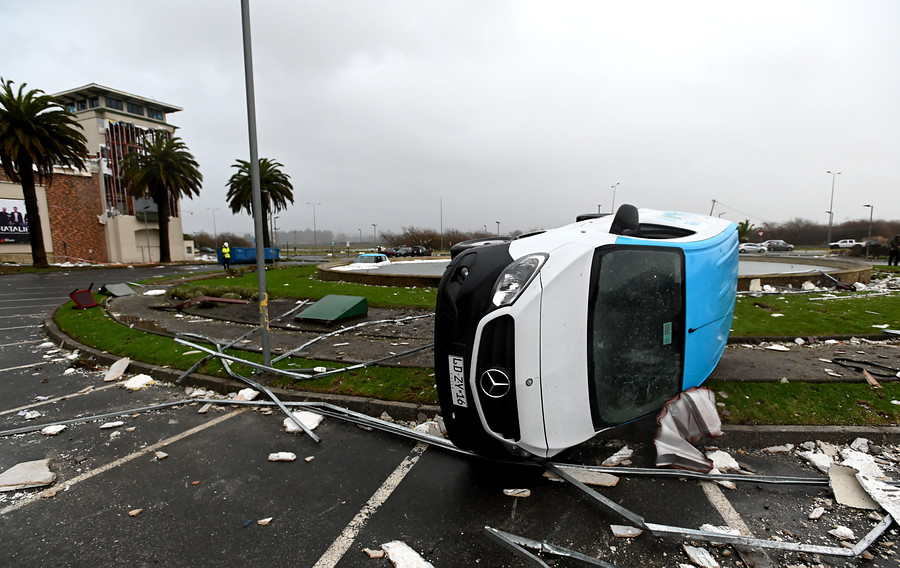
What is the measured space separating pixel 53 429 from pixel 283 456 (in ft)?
8.32

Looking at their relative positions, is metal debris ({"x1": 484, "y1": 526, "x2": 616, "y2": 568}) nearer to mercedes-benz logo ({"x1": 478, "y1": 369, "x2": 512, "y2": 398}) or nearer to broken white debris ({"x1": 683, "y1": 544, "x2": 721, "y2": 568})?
broken white debris ({"x1": 683, "y1": 544, "x2": 721, "y2": 568})

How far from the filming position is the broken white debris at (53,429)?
13.0 feet

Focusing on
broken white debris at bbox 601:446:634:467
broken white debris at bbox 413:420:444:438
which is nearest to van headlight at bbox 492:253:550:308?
broken white debris at bbox 601:446:634:467

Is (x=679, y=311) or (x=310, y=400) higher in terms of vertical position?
(x=679, y=311)

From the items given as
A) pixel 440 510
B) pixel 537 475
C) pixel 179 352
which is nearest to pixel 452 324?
pixel 440 510

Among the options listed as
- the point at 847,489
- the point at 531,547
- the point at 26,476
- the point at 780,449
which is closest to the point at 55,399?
the point at 26,476

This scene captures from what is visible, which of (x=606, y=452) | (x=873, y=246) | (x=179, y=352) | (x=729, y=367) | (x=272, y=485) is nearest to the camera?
(x=272, y=485)

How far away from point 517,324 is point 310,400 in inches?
120

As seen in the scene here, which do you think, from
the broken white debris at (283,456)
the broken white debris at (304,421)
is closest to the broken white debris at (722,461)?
the broken white debris at (283,456)

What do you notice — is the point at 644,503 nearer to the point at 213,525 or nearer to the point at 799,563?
the point at 799,563

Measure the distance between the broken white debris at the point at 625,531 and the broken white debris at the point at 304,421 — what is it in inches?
108

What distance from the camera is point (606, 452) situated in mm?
3369

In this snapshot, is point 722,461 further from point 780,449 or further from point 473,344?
point 473,344

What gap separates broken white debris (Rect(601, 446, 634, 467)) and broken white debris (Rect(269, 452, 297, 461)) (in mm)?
2508
